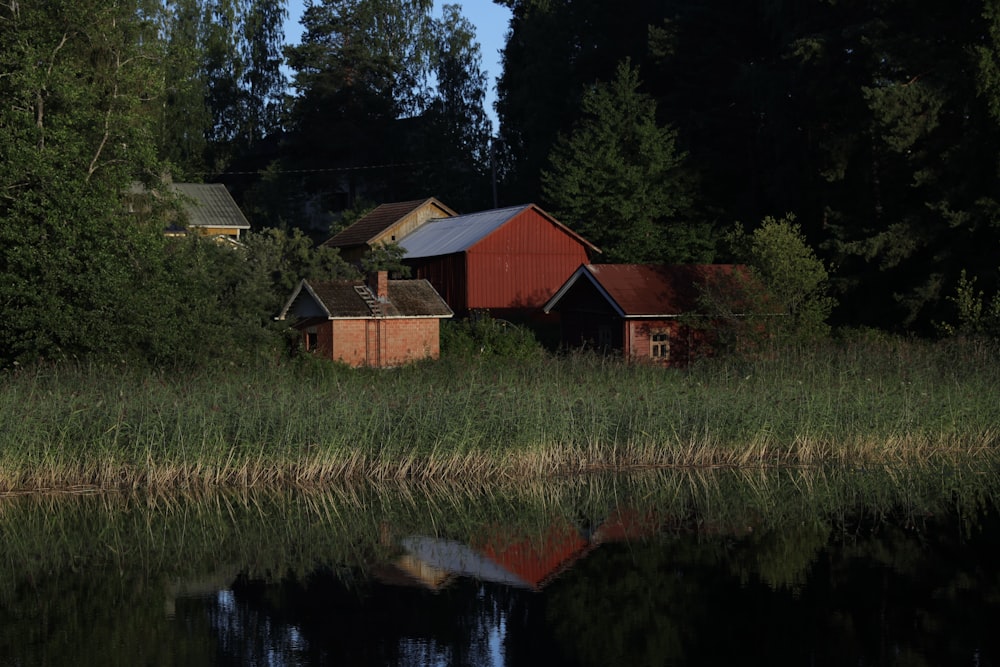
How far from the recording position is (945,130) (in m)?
38.2

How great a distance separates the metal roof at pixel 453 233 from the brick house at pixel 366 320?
8.47m

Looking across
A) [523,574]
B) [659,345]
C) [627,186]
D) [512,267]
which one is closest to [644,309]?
[659,345]

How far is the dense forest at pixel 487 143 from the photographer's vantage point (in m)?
26.1

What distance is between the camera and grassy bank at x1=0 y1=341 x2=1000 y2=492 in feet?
55.1

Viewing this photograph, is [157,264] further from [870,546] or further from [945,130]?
[945,130]

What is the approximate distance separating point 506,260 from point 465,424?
29.8 metres

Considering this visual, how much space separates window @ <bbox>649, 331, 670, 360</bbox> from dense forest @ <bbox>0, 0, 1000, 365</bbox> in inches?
141

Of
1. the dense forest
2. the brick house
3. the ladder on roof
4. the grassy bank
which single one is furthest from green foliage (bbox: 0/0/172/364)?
the ladder on roof

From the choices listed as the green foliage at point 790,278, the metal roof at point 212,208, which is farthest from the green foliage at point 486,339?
the metal roof at point 212,208

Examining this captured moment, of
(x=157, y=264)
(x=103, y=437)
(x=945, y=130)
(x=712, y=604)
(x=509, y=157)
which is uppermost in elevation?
(x=509, y=157)

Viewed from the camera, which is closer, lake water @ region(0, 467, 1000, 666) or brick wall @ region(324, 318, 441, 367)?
lake water @ region(0, 467, 1000, 666)

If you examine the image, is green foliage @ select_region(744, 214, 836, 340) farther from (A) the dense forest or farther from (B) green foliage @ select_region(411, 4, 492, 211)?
(B) green foliage @ select_region(411, 4, 492, 211)

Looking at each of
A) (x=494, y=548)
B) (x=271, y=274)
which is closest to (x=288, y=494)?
(x=494, y=548)

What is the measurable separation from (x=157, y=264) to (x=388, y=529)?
14.2 m
